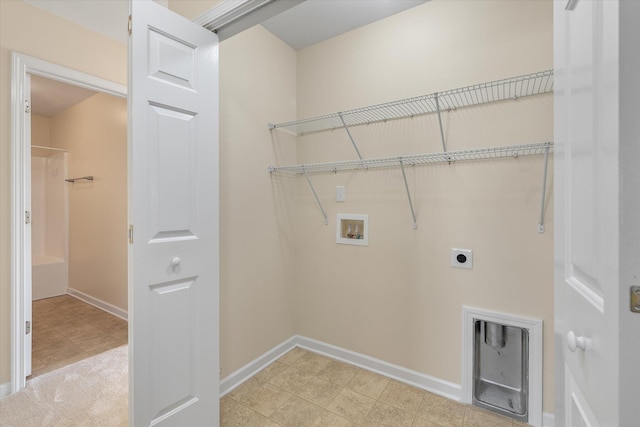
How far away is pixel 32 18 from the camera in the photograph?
1903 mm

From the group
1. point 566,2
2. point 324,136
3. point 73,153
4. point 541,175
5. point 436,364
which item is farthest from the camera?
point 73,153

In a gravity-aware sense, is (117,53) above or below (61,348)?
above

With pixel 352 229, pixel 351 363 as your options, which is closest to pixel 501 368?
pixel 351 363

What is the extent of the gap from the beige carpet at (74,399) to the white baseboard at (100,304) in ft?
3.01

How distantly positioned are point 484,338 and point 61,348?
11.0ft

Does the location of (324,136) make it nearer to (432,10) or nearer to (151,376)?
(432,10)

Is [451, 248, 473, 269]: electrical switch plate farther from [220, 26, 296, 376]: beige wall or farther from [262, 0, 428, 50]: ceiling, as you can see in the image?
[262, 0, 428, 50]: ceiling

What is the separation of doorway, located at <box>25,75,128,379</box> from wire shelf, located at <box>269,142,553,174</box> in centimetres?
211

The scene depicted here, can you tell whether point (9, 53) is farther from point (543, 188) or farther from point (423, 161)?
point (543, 188)

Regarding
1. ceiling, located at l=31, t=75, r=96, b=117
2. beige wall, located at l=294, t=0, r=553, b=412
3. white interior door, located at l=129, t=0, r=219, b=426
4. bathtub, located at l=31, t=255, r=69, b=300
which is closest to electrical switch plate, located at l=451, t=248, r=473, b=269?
beige wall, located at l=294, t=0, r=553, b=412

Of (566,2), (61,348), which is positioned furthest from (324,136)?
(61,348)

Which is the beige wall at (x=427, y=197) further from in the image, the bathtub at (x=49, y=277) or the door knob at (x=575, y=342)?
the bathtub at (x=49, y=277)

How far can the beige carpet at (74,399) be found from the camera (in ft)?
5.33

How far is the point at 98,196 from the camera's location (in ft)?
11.0
